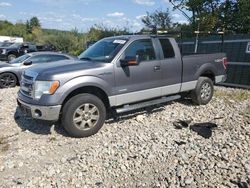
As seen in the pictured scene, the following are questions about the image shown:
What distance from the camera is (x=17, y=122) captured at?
7.07 m

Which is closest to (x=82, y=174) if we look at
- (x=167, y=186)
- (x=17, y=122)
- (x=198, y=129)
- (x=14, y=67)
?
(x=167, y=186)

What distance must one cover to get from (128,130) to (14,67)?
23.0 ft

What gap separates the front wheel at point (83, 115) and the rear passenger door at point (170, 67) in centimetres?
176

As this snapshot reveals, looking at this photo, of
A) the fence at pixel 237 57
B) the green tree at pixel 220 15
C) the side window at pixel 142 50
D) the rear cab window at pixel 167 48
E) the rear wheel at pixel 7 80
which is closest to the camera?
the side window at pixel 142 50

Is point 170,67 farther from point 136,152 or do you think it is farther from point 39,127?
point 39,127

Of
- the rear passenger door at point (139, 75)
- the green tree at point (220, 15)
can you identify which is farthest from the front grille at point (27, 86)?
the green tree at point (220, 15)

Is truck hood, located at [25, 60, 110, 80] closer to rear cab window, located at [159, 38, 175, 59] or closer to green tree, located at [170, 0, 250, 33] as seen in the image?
rear cab window, located at [159, 38, 175, 59]

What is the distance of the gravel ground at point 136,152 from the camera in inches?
175

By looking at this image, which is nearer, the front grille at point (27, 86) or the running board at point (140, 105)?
the front grille at point (27, 86)

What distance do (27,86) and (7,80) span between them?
19.8 feet

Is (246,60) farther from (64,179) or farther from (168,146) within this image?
(64,179)

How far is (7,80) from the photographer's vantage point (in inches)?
A: 459

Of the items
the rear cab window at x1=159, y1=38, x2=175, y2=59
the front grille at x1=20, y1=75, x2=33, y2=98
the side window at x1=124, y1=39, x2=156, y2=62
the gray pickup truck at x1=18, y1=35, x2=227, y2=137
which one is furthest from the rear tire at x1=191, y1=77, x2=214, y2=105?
the front grille at x1=20, y1=75, x2=33, y2=98

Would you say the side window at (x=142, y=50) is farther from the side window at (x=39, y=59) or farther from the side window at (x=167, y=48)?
the side window at (x=39, y=59)
